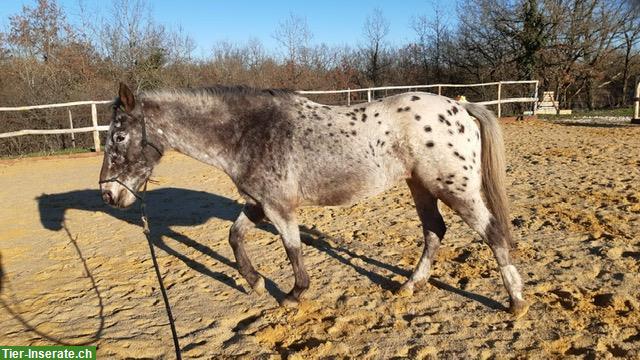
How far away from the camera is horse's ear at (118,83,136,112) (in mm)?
3074

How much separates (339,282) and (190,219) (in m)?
3.24

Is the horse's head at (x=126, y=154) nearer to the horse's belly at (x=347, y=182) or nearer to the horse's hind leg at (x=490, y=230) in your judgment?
the horse's belly at (x=347, y=182)

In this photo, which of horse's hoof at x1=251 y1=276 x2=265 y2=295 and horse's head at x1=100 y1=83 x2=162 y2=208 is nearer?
horse's head at x1=100 y1=83 x2=162 y2=208

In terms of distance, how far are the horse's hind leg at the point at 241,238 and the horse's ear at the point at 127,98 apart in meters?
1.25

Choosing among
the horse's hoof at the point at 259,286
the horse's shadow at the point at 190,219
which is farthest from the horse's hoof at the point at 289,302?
the horse's hoof at the point at 259,286

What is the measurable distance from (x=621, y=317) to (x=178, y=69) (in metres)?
26.7

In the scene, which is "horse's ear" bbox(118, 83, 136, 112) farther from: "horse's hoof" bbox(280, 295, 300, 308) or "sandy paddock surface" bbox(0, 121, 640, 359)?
"horse's hoof" bbox(280, 295, 300, 308)

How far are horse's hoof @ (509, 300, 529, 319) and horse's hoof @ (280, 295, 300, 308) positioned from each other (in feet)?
5.52

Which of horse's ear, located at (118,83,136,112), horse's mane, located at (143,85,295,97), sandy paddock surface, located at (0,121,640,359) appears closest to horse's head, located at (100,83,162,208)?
horse's ear, located at (118,83,136,112)

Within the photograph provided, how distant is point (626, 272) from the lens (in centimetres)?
358

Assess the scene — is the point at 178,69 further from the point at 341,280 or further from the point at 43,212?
the point at 341,280

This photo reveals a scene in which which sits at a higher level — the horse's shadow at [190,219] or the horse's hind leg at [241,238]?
the horse's hind leg at [241,238]

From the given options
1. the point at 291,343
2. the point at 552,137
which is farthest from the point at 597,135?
the point at 291,343

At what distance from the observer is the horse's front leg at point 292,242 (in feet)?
10.8
